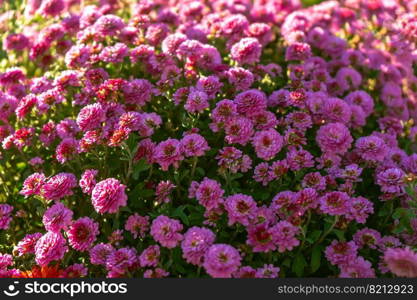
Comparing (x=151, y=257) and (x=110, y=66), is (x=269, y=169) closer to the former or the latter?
(x=151, y=257)

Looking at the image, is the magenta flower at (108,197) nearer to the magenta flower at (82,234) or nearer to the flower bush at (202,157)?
the flower bush at (202,157)

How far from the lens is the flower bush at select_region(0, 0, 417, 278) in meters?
2.79

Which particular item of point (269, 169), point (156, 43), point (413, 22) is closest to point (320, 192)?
point (269, 169)

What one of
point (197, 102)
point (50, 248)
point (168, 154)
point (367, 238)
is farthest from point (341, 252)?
point (50, 248)

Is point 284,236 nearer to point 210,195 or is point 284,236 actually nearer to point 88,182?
point 210,195

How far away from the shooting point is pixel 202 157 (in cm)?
331

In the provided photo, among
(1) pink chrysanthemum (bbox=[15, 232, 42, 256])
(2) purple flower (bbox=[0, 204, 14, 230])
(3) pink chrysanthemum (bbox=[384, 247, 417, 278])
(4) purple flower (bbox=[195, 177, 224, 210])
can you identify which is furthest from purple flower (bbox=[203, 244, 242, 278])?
(2) purple flower (bbox=[0, 204, 14, 230])

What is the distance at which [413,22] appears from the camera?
4.50 metres

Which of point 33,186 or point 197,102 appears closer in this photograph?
point 33,186

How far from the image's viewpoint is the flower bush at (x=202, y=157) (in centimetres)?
279

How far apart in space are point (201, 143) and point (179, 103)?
552 millimetres

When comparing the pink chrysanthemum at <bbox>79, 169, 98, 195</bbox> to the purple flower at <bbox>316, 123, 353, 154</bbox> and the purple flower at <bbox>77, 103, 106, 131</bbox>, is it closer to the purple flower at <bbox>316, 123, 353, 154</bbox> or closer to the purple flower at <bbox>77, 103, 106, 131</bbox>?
the purple flower at <bbox>77, 103, 106, 131</bbox>

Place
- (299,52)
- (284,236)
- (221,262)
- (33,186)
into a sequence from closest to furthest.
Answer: (221,262) < (284,236) < (33,186) < (299,52)

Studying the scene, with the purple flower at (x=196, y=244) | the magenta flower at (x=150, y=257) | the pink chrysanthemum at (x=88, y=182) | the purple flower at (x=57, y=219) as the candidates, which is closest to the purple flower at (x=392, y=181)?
the purple flower at (x=196, y=244)
